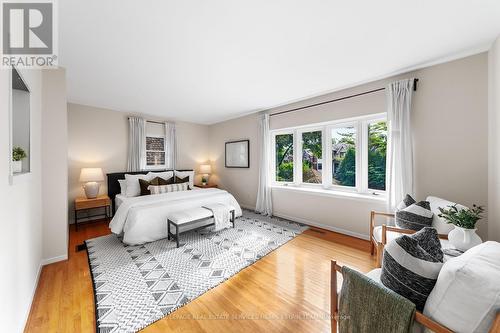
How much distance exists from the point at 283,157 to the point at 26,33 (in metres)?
3.99

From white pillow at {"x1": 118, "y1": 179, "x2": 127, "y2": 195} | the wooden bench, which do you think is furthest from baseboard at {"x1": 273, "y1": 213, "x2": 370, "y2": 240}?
white pillow at {"x1": 118, "y1": 179, "x2": 127, "y2": 195}

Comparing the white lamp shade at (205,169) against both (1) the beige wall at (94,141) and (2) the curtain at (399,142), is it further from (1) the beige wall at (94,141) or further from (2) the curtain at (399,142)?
(2) the curtain at (399,142)

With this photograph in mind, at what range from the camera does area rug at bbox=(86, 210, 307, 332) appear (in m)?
1.66

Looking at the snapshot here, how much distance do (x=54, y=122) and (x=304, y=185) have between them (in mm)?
4079

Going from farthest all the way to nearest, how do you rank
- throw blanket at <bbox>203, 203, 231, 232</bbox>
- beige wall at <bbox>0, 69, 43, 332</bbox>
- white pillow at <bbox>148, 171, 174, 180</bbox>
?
white pillow at <bbox>148, 171, 174, 180</bbox> < throw blanket at <bbox>203, 203, 231, 232</bbox> < beige wall at <bbox>0, 69, 43, 332</bbox>

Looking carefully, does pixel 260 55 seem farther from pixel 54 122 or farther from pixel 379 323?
pixel 54 122

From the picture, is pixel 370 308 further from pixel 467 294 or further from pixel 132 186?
pixel 132 186

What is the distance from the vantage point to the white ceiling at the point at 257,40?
4.99 ft

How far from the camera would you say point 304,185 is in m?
4.10

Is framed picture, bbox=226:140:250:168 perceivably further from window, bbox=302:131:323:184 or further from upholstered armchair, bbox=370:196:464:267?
upholstered armchair, bbox=370:196:464:267

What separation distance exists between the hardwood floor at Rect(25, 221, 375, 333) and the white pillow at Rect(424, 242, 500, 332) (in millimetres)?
971

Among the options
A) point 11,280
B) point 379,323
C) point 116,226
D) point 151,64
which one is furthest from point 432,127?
point 116,226

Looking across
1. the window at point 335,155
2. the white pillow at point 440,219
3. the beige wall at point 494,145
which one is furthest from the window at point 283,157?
the beige wall at point 494,145

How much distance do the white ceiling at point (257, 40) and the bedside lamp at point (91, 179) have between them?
1470 mm
